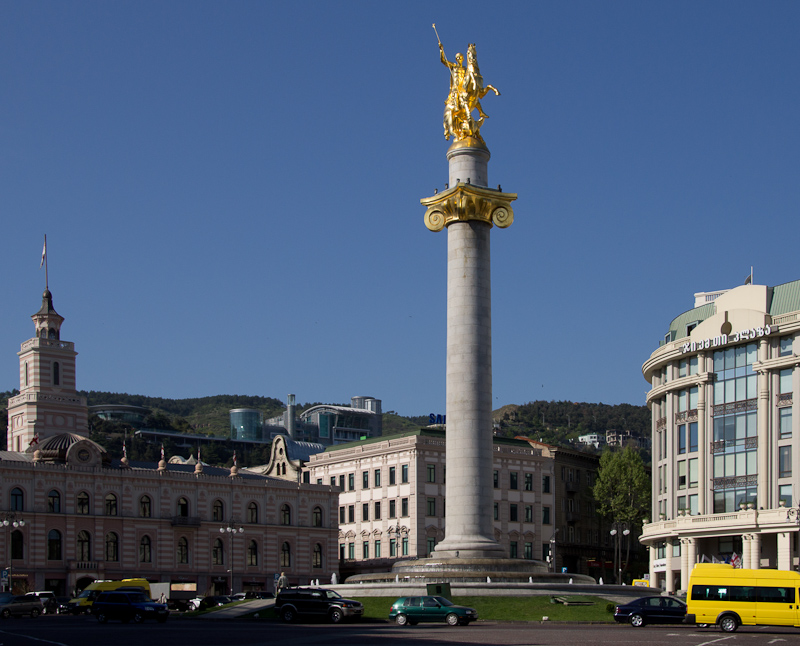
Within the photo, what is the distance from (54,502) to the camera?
9419 cm

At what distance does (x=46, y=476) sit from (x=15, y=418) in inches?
802

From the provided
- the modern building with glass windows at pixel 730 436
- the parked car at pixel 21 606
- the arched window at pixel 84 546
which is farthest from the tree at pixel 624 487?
the parked car at pixel 21 606

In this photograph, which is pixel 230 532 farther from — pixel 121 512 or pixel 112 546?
pixel 112 546

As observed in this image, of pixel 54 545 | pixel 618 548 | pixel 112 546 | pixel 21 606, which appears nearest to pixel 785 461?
pixel 618 548

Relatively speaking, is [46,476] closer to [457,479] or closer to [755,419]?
[457,479]

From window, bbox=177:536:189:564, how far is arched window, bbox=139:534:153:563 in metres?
2.97

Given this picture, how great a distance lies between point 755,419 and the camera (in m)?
85.0

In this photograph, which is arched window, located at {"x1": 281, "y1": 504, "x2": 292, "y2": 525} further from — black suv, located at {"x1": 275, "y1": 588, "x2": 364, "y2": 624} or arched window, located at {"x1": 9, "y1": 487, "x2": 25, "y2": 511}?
black suv, located at {"x1": 275, "y1": 588, "x2": 364, "y2": 624}

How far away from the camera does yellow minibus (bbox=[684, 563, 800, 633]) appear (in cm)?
4641

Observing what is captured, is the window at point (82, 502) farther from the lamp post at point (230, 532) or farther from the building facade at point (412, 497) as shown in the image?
the building facade at point (412, 497)

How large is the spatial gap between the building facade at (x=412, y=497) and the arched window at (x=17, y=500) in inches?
1238

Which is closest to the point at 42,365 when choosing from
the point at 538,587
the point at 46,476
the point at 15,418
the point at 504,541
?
the point at 15,418

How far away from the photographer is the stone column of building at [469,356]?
192 ft

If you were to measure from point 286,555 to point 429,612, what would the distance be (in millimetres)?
62150
